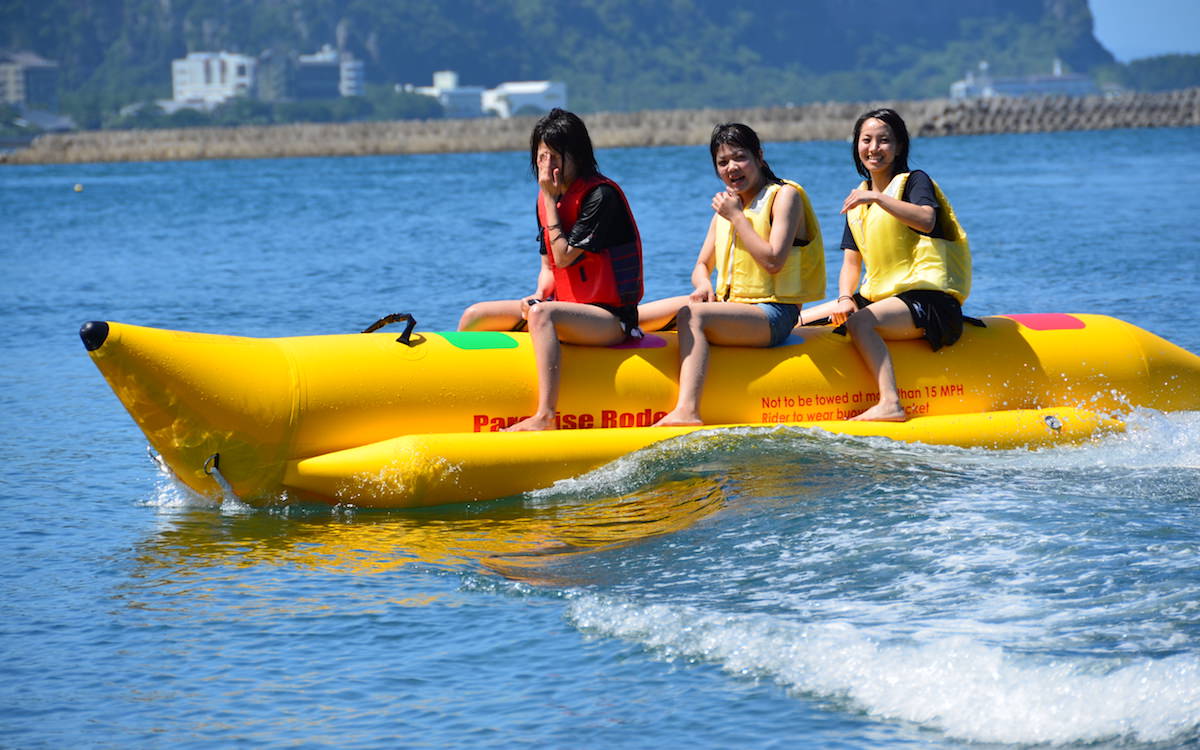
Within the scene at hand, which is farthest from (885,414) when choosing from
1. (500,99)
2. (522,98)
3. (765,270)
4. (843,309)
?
(522,98)

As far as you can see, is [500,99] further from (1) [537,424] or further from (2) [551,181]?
(1) [537,424]

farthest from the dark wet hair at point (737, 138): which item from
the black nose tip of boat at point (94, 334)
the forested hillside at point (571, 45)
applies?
the forested hillside at point (571, 45)

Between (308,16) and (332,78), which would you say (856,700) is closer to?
(332,78)

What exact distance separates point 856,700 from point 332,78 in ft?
431

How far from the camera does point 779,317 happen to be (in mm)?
5766

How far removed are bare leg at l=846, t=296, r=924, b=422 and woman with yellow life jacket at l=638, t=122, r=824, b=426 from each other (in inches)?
8.3

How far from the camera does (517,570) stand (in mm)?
4781

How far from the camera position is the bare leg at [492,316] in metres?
5.86

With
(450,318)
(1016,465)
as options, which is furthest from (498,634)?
(450,318)

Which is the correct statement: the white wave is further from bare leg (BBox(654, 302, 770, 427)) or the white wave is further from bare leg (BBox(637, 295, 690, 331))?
bare leg (BBox(637, 295, 690, 331))

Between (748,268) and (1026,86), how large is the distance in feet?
465

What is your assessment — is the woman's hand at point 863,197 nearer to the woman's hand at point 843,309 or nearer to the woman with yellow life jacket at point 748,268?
the woman with yellow life jacket at point 748,268

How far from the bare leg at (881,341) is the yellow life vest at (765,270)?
20 cm

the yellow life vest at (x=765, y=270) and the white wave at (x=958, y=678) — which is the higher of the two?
the yellow life vest at (x=765, y=270)
